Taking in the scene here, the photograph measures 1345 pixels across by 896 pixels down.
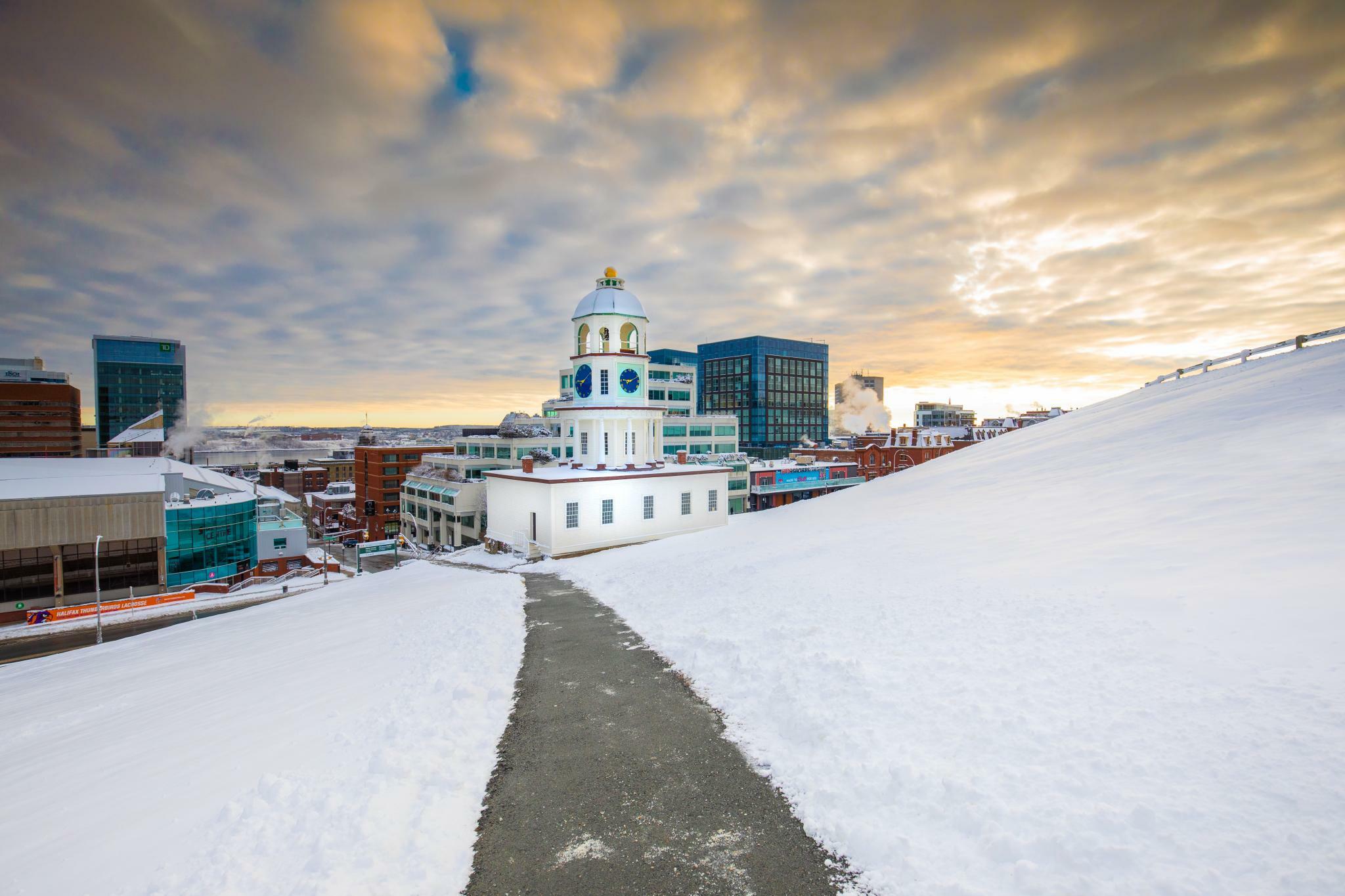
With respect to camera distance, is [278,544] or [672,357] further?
[672,357]

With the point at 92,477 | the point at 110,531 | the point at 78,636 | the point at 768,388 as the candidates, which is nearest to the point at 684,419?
the point at 768,388

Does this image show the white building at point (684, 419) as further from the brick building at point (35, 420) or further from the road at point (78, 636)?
the brick building at point (35, 420)

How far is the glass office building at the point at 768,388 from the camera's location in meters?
148

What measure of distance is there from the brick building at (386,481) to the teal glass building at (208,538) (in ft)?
158

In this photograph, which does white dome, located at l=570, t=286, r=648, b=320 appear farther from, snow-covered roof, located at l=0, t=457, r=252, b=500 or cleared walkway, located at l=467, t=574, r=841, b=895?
snow-covered roof, located at l=0, t=457, r=252, b=500

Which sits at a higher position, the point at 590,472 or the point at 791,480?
the point at 590,472

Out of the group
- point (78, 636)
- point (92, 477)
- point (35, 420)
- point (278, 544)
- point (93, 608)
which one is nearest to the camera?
point (78, 636)

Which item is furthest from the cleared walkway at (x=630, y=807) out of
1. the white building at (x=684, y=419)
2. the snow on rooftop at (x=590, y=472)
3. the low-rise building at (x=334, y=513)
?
the low-rise building at (x=334, y=513)

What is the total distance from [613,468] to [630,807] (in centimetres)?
2911

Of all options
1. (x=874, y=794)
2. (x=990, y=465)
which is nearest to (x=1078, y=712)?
(x=874, y=794)

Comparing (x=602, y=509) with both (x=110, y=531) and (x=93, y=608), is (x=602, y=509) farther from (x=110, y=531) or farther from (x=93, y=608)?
(x=110, y=531)

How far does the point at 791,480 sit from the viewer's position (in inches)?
3137

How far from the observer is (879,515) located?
23.6 m

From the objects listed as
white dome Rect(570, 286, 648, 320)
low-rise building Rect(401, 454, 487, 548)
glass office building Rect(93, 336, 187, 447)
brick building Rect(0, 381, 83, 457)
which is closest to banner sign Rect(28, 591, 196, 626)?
low-rise building Rect(401, 454, 487, 548)
